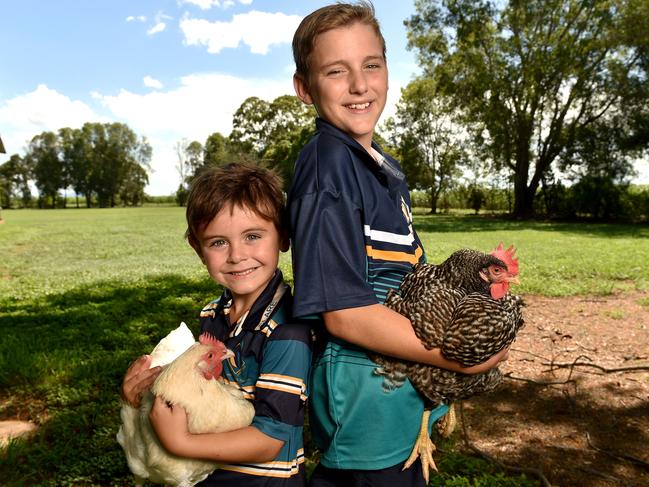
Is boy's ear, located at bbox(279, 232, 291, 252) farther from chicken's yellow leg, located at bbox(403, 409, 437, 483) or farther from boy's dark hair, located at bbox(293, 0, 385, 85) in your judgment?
chicken's yellow leg, located at bbox(403, 409, 437, 483)

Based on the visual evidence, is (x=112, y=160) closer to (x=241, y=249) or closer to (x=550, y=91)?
(x=550, y=91)

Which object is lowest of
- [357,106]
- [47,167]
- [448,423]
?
[448,423]

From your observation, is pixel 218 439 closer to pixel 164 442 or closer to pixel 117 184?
pixel 164 442

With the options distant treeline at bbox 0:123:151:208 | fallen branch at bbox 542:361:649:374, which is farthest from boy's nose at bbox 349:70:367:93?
distant treeline at bbox 0:123:151:208

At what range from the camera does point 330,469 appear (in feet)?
5.18

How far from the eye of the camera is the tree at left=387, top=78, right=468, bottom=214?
34125mm

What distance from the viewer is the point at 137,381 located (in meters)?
1.73

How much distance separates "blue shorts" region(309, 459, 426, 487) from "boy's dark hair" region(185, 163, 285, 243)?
83cm

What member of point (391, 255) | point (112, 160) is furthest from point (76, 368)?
point (112, 160)

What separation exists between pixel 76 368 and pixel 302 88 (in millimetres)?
3709

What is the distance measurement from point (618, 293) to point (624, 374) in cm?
350

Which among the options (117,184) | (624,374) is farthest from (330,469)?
(117,184)

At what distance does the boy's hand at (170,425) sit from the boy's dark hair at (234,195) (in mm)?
599

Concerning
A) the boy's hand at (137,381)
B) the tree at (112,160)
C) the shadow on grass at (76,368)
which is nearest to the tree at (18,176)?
the tree at (112,160)
